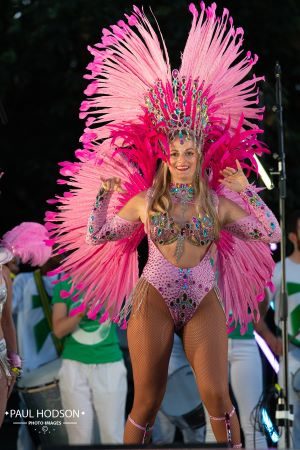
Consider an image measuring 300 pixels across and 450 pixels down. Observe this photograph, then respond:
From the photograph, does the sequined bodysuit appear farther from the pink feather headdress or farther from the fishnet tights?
the pink feather headdress

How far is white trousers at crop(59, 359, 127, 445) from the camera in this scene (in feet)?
26.7

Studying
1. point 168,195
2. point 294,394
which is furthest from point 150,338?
point 294,394

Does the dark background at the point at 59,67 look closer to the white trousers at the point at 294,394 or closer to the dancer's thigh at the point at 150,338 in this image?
the white trousers at the point at 294,394

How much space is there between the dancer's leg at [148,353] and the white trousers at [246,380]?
225cm

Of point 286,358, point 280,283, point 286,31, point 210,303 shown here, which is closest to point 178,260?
point 210,303

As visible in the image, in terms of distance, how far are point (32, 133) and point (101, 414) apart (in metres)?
5.05

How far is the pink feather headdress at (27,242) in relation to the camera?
716cm

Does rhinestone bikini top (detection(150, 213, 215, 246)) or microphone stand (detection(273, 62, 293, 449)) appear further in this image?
microphone stand (detection(273, 62, 293, 449))

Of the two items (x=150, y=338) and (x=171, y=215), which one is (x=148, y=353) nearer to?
(x=150, y=338)

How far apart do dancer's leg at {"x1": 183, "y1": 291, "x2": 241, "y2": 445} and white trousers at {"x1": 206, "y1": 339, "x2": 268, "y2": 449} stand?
2.19m

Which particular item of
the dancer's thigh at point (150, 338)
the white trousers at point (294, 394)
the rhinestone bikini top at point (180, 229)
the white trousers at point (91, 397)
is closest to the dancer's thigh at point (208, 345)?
the dancer's thigh at point (150, 338)

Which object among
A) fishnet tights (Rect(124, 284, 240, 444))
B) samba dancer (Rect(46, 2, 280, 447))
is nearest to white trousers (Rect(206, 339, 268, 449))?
samba dancer (Rect(46, 2, 280, 447))

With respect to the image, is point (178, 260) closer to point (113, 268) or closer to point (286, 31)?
point (113, 268)

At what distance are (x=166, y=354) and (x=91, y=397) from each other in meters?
2.32
